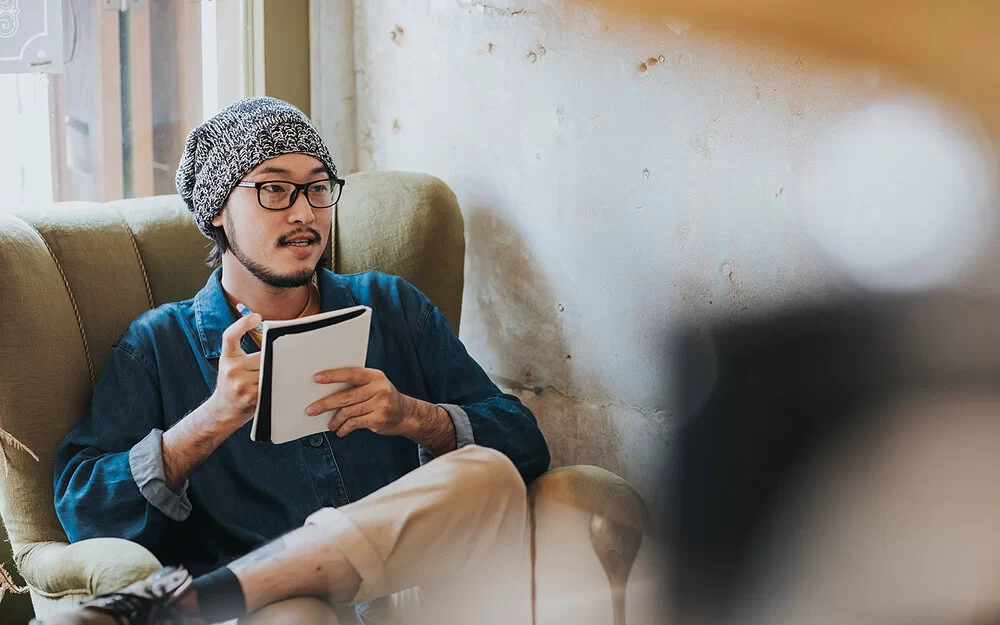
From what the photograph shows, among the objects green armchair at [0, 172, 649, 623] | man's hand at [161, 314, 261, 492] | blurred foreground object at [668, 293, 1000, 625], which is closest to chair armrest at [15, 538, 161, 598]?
green armchair at [0, 172, 649, 623]

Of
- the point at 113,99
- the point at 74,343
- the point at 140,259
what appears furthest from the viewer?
the point at 113,99

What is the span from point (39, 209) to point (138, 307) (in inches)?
8.0

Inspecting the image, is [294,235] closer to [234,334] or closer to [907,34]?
[234,334]

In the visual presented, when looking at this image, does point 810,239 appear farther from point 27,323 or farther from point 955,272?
point 27,323

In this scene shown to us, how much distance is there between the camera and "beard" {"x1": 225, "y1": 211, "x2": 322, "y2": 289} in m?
1.33

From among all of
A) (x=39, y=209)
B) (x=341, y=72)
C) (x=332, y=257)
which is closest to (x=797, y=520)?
(x=332, y=257)

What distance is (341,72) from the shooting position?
6.41 ft

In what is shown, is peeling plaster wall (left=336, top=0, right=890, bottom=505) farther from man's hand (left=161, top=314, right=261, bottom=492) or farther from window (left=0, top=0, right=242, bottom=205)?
man's hand (left=161, top=314, right=261, bottom=492)

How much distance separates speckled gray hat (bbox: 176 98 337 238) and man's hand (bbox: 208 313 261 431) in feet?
0.95

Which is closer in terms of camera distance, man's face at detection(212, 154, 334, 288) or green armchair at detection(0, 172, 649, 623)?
green armchair at detection(0, 172, 649, 623)

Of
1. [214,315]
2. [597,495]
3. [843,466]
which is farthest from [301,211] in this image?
[843,466]

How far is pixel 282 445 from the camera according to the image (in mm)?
1312

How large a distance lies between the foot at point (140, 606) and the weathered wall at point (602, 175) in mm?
757

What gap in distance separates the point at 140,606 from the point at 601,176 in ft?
3.02
